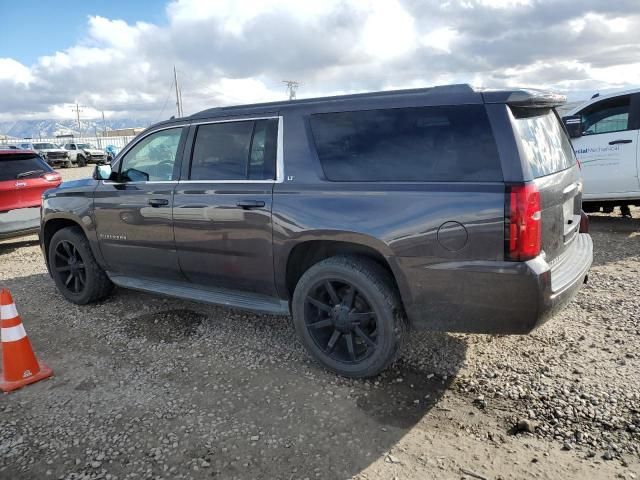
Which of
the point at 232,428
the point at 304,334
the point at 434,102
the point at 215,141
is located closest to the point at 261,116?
the point at 215,141

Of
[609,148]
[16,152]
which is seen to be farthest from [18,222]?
[609,148]

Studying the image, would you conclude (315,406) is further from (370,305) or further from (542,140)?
(542,140)

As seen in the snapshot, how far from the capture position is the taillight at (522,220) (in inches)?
103

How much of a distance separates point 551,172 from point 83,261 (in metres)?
4.29

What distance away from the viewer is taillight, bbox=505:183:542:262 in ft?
8.58

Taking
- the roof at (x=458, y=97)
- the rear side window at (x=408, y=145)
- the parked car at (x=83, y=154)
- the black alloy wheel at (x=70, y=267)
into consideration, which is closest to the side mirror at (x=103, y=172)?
the black alloy wheel at (x=70, y=267)

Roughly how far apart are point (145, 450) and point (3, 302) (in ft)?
5.58

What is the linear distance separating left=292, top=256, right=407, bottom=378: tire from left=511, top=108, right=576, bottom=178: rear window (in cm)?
114

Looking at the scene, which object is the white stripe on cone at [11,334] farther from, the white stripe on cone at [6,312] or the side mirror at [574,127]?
the side mirror at [574,127]

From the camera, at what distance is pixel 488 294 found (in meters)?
2.75

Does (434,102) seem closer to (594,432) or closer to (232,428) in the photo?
(594,432)

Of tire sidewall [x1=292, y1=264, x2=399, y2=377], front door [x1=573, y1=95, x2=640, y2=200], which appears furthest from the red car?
front door [x1=573, y1=95, x2=640, y2=200]

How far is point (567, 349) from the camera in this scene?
3596 mm

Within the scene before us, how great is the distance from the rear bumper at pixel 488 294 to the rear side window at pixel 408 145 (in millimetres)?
524
